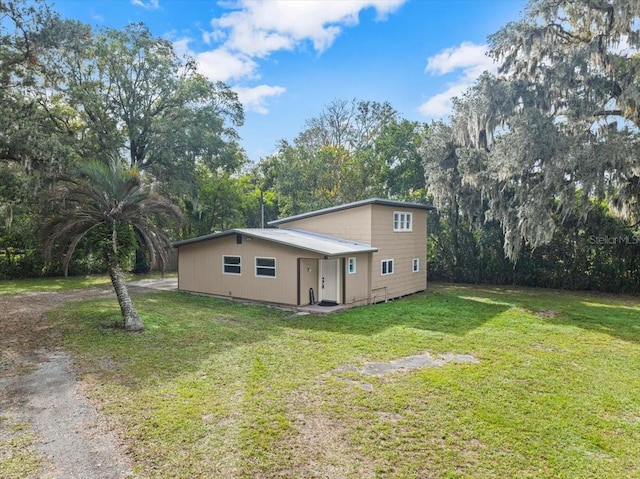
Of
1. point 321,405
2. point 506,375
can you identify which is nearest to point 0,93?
point 321,405

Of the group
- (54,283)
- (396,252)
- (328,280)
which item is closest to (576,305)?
(396,252)

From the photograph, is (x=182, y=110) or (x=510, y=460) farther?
(x=182, y=110)

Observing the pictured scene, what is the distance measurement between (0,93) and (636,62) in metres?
18.6

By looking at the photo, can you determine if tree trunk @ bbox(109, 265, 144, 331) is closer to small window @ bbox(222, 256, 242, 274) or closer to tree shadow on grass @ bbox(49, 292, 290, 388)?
tree shadow on grass @ bbox(49, 292, 290, 388)

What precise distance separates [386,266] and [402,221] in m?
2.07

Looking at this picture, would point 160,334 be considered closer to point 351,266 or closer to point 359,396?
point 359,396

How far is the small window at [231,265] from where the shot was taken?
13.5m

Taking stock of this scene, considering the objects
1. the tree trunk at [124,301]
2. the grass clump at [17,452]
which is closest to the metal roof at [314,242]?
the tree trunk at [124,301]

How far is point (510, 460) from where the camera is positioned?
4.15 meters

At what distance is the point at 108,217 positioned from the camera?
29.7 feet

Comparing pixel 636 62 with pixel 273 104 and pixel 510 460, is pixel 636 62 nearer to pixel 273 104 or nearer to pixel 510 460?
pixel 510 460

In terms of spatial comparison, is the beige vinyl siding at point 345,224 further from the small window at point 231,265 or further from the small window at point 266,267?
the small window at point 231,265

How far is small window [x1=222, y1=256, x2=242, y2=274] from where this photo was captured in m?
13.5

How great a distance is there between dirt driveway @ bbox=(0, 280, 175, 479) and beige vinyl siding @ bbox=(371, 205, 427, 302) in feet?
31.3
